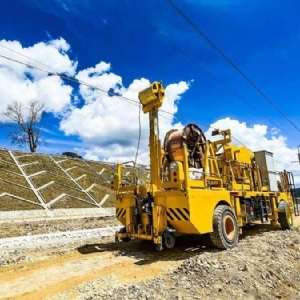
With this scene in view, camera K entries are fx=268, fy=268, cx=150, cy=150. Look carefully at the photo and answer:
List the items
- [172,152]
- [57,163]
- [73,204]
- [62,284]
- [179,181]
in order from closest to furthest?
[62,284]
[179,181]
[172,152]
[73,204]
[57,163]

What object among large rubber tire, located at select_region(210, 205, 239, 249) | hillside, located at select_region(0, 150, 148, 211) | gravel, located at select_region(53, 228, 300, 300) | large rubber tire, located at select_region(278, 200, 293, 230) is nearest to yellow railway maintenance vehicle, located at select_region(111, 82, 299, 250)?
large rubber tire, located at select_region(210, 205, 239, 249)

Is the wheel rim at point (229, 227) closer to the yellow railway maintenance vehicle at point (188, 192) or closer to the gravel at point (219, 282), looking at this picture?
the yellow railway maintenance vehicle at point (188, 192)

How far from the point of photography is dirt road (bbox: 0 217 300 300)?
4.74 metres

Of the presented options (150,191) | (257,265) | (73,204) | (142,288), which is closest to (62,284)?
(142,288)

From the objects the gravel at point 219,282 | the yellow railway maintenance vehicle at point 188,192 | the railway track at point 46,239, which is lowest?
the gravel at point 219,282

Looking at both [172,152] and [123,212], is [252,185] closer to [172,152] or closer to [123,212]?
[172,152]

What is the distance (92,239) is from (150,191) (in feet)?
12.7

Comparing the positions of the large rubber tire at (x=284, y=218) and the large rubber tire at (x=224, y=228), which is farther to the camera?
the large rubber tire at (x=284, y=218)

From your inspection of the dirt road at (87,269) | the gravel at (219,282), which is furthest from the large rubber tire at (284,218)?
the gravel at (219,282)

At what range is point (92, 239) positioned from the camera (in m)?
9.55

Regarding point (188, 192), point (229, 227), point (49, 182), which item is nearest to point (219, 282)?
point (188, 192)

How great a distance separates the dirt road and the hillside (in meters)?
10.3

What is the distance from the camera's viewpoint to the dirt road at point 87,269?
4.74 m

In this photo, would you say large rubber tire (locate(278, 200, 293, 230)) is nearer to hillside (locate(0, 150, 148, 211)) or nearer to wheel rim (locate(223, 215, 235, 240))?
wheel rim (locate(223, 215, 235, 240))
